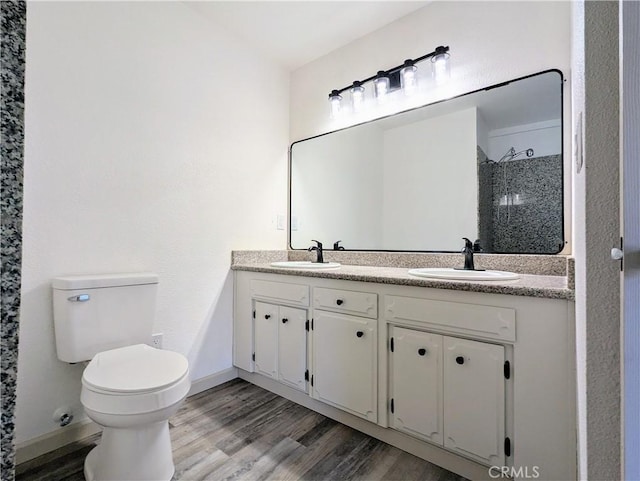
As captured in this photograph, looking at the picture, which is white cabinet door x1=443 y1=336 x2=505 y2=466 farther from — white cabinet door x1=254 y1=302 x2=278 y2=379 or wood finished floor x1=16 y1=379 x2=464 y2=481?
white cabinet door x1=254 y1=302 x2=278 y2=379

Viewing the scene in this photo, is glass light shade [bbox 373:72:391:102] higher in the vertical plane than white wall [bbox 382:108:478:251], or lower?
higher

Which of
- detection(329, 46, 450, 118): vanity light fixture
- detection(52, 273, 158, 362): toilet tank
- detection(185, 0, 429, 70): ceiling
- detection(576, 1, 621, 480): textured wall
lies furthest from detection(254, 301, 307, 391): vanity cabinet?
detection(185, 0, 429, 70): ceiling

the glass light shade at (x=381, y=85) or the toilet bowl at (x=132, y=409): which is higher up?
the glass light shade at (x=381, y=85)

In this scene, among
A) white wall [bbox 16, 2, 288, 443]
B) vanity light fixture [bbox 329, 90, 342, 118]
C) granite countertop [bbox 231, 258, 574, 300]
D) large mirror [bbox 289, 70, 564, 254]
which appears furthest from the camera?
vanity light fixture [bbox 329, 90, 342, 118]

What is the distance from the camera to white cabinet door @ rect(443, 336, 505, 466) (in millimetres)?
1187

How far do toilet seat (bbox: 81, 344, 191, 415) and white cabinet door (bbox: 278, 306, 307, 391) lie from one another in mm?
673

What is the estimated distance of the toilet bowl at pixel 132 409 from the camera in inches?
43.5

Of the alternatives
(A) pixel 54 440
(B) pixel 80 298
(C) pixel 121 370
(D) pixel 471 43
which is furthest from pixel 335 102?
(A) pixel 54 440

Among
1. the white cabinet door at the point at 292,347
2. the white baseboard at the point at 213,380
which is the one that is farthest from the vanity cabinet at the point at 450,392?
the white baseboard at the point at 213,380

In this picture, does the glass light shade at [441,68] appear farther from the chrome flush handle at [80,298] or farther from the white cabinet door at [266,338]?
the chrome flush handle at [80,298]

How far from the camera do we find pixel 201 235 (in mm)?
2041

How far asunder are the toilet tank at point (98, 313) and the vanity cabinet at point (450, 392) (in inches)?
49.5

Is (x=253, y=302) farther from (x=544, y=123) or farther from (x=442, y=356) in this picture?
(x=544, y=123)

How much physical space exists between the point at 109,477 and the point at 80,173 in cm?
133
